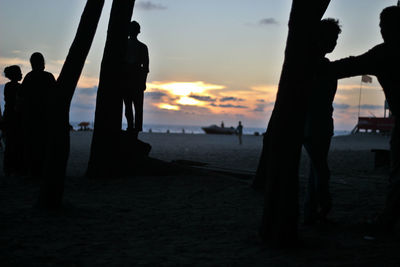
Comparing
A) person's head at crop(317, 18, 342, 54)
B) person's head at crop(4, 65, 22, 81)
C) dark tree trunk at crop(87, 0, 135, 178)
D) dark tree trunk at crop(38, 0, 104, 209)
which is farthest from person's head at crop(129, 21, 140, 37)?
person's head at crop(317, 18, 342, 54)

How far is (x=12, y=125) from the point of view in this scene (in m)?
8.40

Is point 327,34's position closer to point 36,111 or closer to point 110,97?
point 110,97

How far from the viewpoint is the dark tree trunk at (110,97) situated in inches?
337

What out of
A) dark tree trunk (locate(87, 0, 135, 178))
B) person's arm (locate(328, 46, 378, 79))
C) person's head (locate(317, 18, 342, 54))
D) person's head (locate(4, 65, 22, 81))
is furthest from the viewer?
dark tree trunk (locate(87, 0, 135, 178))

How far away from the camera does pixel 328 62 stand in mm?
3889

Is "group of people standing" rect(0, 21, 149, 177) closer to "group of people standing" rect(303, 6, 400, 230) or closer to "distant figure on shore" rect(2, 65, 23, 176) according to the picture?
"distant figure on shore" rect(2, 65, 23, 176)

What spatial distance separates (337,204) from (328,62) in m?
2.96

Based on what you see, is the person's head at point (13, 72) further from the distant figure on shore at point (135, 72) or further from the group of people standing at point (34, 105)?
the distant figure on shore at point (135, 72)

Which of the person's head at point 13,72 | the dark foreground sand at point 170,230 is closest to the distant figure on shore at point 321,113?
the dark foreground sand at point 170,230

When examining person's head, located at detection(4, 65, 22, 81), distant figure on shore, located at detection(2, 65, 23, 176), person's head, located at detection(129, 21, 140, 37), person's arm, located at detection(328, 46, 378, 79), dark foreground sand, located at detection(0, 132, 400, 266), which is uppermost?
person's head, located at detection(129, 21, 140, 37)

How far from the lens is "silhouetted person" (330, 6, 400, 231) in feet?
12.6

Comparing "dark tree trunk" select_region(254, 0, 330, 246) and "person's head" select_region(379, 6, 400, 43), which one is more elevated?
"person's head" select_region(379, 6, 400, 43)

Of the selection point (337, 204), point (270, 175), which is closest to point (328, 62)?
point (270, 175)

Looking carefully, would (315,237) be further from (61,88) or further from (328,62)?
(61,88)
